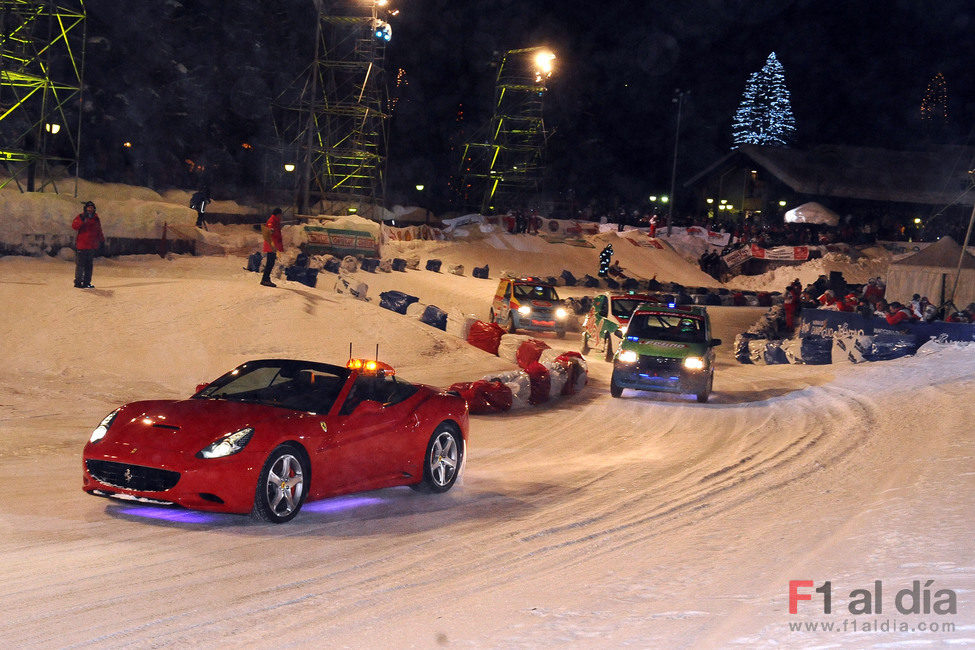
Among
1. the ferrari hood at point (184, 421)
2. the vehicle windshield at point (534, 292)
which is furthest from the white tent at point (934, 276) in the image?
the ferrari hood at point (184, 421)

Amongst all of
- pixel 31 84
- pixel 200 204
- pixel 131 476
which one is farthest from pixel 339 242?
pixel 131 476

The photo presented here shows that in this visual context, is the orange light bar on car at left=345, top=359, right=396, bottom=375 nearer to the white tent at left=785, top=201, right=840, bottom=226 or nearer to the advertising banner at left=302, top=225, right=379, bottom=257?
the advertising banner at left=302, top=225, right=379, bottom=257

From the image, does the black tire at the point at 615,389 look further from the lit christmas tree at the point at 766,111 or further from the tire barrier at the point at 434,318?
the lit christmas tree at the point at 766,111

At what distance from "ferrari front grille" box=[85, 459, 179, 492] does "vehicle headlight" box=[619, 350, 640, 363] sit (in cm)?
1118

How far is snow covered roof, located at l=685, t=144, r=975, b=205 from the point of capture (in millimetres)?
67312

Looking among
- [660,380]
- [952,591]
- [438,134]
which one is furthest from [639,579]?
[438,134]

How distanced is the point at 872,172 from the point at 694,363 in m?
58.1

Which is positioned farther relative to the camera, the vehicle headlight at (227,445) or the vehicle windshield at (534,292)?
the vehicle windshield at (534,292)

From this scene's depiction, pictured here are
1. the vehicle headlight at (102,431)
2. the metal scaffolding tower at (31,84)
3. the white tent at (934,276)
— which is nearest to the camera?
the vehicle headlight at (102,431)

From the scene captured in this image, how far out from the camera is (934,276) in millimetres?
32375

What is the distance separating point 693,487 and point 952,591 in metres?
4.37

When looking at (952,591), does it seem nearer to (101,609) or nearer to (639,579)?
(639,579)

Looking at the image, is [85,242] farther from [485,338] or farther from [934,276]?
[934,276]

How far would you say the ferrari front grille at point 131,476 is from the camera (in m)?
7.55
